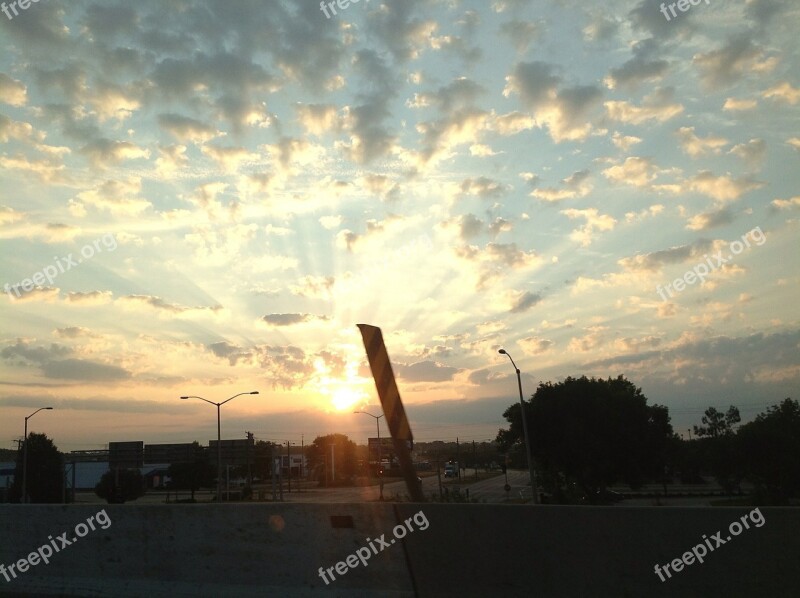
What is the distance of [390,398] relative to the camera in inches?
231

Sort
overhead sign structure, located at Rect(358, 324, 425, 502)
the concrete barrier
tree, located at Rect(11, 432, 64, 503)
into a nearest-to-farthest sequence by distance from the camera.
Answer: the concrete barrier → overhead sign structure, located at Rect(358, 324, 425, 502) → tree, located at Rect(11, 432, 64, 503)

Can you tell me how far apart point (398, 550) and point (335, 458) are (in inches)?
3786

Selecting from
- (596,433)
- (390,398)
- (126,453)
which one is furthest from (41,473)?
(390,398)

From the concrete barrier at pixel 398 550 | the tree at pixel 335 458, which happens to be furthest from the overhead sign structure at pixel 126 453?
the concrete barrier at pixel 398 550

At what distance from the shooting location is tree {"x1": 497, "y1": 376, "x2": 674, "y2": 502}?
4356cm

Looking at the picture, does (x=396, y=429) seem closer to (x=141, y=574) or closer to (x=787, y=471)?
(x=141, y=574)

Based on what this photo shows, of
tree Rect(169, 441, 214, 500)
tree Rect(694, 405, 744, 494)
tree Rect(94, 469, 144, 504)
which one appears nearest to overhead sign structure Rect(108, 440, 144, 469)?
tree Rect(169, 441, 214, 500)

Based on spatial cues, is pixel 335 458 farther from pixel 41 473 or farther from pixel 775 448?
pixel 775 448

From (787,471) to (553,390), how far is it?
15.4 metres

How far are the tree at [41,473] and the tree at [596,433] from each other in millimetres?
40049

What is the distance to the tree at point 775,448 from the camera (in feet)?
136

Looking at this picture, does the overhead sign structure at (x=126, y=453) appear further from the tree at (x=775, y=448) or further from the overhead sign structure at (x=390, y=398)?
the overhead sign structure at (x=390, y=398)

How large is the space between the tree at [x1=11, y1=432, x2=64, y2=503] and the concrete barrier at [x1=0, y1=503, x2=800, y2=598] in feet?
178

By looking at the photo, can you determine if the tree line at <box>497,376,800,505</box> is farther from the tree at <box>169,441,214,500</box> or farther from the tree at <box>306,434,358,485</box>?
the tree at <box>306,434,358,485</box>
